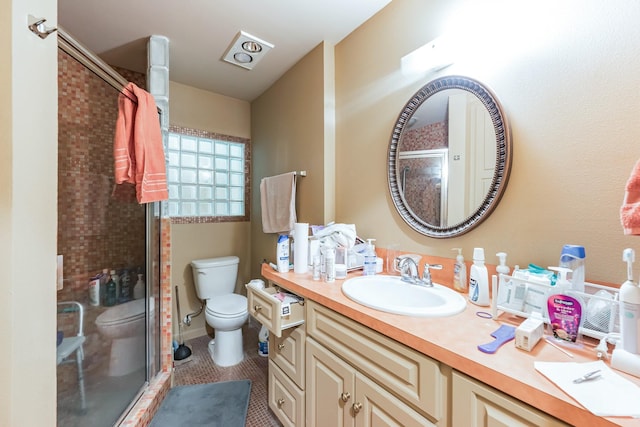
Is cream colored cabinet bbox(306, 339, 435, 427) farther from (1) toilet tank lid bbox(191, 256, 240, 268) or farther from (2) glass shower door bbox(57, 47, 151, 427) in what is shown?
(1) toilet tank lid bbox(191, 256, 240, 268)

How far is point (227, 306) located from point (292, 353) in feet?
3.07

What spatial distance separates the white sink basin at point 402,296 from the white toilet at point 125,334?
53.4 inches

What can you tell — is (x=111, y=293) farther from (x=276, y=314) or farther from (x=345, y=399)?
(x=345, y=399)

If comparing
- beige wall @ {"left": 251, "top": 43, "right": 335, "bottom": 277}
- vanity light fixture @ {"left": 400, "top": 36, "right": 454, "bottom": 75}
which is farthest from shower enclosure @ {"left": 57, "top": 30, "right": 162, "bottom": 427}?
vanity light fixture @ {"left": 400, "top": 36, "right": 454, "bottom": 75}

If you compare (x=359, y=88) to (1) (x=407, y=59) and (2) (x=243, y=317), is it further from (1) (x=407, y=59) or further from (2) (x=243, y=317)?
(2) (x=243, y=317)

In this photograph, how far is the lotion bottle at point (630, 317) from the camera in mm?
576

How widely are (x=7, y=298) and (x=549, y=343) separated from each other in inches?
54.3

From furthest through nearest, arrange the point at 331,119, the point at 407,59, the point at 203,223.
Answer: the point at 203,223, the point at 331,119, the point at 407,59

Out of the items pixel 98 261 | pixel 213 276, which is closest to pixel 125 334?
pixel 98 261

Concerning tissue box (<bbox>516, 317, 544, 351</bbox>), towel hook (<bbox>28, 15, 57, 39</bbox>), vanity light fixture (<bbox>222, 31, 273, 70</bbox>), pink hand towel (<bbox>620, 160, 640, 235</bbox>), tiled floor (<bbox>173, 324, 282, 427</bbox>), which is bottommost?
tiled floor (<bbox>173, 324, 282, 427</bbox>)

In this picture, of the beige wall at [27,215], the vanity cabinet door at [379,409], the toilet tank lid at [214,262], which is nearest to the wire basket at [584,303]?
the vanity cabinet door at [379,409]

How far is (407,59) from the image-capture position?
4.10ft

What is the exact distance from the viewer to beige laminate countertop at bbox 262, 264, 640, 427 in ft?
1.55

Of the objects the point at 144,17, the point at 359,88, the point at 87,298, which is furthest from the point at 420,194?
the point at 144,17
